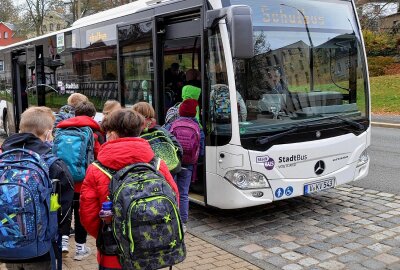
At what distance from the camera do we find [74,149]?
441 cm

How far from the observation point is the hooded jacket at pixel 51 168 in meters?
3.12

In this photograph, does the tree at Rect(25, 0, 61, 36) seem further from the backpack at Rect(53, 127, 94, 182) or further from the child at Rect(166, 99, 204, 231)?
the backpack at Rect(53, 127, 94, 182)

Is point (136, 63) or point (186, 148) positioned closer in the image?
point (186, 148)

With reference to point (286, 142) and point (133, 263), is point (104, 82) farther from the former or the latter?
point (133, 263)

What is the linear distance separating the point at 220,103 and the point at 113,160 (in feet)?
9.32

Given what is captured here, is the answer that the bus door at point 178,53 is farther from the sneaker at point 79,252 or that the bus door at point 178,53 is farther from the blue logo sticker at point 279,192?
the sneaker at point 79,252

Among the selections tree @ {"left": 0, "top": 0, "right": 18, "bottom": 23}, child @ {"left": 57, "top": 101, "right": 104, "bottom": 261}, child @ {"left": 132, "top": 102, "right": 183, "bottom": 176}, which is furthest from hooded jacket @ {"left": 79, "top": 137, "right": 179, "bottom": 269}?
tree @ {"left": 0, "top": 0, "right": 18, "bottom": 23}

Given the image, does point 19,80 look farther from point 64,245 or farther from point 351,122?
point 351,122

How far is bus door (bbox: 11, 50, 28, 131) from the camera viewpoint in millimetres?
12753

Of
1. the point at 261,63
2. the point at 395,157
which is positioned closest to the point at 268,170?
the point at 261,63

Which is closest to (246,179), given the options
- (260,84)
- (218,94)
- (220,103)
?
(220,103)

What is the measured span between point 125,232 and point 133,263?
0.21 meters

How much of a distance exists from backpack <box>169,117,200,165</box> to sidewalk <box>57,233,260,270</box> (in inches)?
40.3

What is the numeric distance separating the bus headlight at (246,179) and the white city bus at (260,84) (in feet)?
0.04
